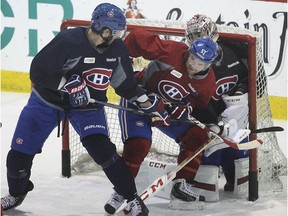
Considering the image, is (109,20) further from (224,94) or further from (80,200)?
(80,200)

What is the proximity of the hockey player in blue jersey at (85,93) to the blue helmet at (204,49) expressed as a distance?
0.27 metres

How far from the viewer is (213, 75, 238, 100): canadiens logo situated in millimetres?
4059

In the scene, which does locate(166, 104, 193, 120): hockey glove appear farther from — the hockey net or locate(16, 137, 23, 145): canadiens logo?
locate(16, 137, 23, 145): canadiens logo

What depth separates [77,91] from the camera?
3.54 m

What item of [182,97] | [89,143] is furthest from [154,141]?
[89,143]

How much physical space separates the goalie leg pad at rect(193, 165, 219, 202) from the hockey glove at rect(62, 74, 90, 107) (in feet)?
2.61

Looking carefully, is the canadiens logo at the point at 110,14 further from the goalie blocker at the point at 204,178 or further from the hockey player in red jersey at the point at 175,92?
the goalie blocker at the point at 204,178

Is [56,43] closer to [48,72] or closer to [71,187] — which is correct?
[48,72]

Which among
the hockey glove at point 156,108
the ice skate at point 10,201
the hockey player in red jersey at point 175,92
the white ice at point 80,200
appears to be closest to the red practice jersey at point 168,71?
the hockey player in red jersey at point 175,92

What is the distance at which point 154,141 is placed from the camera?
4.72 m

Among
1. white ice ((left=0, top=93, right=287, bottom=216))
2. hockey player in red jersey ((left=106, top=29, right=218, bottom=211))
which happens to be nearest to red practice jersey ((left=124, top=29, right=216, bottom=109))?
hockey player in red jersey ((left=106, top=29, right=218, bottom=211))

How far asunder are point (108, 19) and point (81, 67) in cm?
23

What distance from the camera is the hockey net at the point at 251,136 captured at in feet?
13.3

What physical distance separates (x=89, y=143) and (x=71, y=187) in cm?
76
